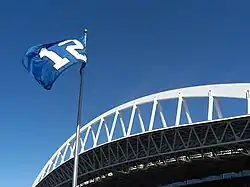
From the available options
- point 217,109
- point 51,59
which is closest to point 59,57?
point 51,59

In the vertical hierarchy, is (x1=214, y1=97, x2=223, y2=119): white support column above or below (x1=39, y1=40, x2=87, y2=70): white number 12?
above

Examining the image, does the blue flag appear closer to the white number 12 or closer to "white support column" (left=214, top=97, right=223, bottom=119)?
the white number 12

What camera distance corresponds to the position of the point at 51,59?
44.0 feet

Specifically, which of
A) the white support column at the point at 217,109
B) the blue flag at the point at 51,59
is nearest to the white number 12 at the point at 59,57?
the blue flag at the point at 51,59

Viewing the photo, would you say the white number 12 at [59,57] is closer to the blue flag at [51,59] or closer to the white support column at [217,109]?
the blue flag at [51,59]

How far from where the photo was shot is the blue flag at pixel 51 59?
13.2 m

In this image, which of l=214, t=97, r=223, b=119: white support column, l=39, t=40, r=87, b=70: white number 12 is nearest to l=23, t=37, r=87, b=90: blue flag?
l=39, t=40, r=87, b=70: white number 12

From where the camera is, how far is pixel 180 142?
3791 centimetres

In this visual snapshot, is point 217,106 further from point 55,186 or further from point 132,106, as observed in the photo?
point 55,186

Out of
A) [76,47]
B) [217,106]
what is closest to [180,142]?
[217,106]

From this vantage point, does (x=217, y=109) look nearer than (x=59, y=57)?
No

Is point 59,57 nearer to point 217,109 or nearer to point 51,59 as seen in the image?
point 51,59

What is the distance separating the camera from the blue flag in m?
13.2

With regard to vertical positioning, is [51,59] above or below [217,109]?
below
